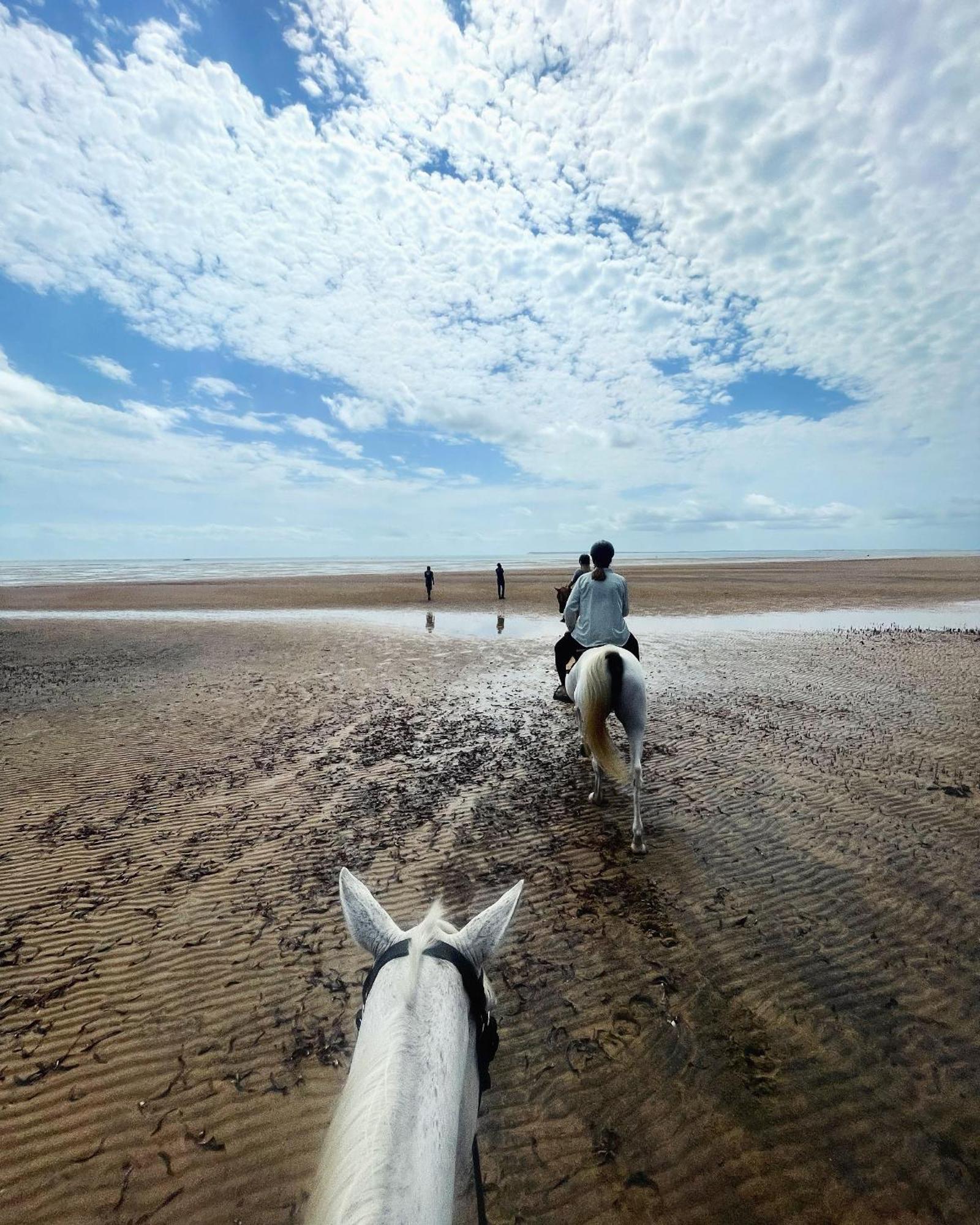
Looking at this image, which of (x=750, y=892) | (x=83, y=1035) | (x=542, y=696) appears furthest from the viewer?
(x=542, y=696)

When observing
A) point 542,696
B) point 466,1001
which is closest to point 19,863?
point 466,1001

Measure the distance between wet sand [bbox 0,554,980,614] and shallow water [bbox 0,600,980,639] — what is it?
1997 millimetres

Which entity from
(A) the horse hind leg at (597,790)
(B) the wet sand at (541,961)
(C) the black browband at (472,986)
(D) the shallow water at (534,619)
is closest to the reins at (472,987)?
(C) the black browband at (472,986)

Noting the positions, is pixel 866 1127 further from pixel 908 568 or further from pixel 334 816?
pixel 908 568

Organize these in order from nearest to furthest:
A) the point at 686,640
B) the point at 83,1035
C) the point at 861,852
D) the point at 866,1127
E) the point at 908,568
A: the point at 866,1127, the point at 83,1035, the point at 861,852, the point at 686,640, the point at 908,568

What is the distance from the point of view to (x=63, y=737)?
8.85 meters

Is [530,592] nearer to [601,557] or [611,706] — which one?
[601,557]

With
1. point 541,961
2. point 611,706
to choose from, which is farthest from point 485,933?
point 611,706

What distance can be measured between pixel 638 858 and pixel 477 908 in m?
1.64

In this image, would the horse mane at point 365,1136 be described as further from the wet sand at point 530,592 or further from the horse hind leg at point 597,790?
the wet sand at point 530,592

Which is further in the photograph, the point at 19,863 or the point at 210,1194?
the point at 19,863

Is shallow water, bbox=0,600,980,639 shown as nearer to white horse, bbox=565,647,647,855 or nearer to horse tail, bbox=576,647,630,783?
white horse, bbox=565,647,647,855

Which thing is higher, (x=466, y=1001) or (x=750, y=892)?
(x=466, y=1001)

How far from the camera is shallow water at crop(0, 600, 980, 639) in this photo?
1941cm
